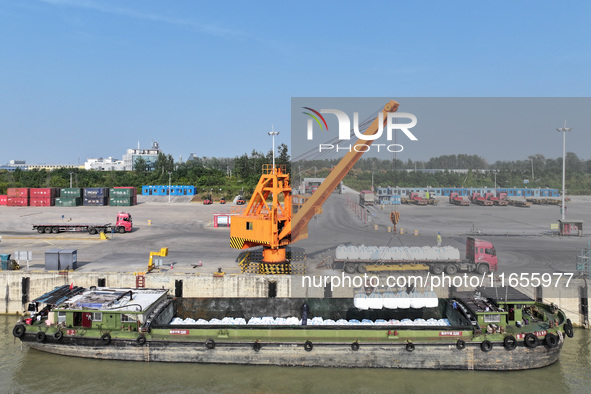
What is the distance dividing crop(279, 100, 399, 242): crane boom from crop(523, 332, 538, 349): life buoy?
44.1ft

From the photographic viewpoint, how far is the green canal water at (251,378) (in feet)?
57.8

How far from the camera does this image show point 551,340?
742 inches

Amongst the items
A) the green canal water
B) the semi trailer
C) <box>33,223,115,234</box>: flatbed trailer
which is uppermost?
<box>33,223,115,234</box>: flatbed trailer

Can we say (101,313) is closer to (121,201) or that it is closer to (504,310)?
(504,310)

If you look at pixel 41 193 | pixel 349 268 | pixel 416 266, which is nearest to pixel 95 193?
pixel 41 193

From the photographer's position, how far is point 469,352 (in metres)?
19.1

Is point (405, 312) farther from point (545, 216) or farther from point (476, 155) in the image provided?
point (545, 216)

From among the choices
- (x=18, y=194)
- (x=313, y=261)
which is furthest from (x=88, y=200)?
(x=313, y=261)

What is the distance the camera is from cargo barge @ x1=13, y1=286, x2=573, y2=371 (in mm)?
19078

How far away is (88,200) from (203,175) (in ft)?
147

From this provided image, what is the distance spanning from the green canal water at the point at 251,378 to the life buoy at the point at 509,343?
4.32 feet

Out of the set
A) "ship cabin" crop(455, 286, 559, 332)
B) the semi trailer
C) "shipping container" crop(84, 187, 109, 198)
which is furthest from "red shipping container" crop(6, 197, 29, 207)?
"ship cabin" crop(455, 286, 559, 332)

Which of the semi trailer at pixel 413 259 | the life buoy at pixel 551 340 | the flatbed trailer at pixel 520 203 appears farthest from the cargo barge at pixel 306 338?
the flatbed trailer at pixel 520 203

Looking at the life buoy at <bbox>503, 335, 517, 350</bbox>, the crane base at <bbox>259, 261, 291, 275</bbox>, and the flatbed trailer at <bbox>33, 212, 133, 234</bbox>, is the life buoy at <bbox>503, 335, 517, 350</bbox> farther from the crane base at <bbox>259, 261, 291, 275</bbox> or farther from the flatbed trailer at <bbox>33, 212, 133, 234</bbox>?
the flatbed trailer at <bbox>33, 212, 133, 234</bbox>
